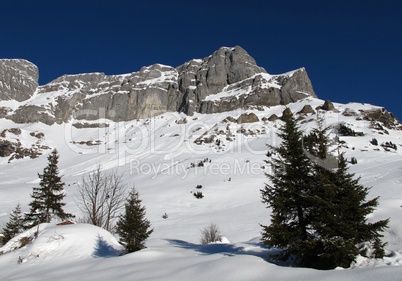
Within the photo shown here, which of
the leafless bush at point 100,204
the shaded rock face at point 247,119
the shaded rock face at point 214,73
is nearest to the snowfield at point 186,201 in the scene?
the shaded rock face at point 247,119

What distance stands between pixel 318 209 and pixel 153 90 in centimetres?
15478

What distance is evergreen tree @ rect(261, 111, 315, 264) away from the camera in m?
10.2

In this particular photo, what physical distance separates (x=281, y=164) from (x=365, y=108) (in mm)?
96052

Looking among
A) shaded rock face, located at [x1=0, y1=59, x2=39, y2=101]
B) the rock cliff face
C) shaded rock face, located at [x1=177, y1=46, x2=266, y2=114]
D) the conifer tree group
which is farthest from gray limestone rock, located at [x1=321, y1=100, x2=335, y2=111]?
shaded rock face, located at [x1=0, y1=59, x2=39, y2=101]

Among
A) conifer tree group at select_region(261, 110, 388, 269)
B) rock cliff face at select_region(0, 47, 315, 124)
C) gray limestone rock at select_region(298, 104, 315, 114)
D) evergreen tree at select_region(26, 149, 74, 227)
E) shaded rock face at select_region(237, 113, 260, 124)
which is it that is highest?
rock cliff face at select_region(0, 47, 315, 124)

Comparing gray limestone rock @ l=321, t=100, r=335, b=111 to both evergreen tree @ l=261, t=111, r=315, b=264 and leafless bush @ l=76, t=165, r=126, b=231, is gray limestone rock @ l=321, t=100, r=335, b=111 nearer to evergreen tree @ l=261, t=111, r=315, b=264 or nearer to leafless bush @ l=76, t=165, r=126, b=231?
leafless bush @ l=76, t=165, r=126, b=231

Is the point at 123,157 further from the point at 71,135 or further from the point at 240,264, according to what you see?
the point at 240,264

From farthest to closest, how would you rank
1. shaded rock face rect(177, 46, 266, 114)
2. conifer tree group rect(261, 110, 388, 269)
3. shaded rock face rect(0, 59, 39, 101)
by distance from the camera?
shaded rock face rect(0, 59, 39, 101) < shaded rock face rect(177, 46, 266, 114) < conifer tree group rect(261, 110, 388, 269)

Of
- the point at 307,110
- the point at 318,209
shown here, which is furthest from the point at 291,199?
the point at 307,110

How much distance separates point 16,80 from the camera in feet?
543

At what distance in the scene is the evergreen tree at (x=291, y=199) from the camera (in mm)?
10195

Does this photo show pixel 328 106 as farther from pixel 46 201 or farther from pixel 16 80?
pixel 16 80

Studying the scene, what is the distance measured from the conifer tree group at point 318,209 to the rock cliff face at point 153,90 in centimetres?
12081

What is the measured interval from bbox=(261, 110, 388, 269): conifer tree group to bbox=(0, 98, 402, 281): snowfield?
2.35 feet
